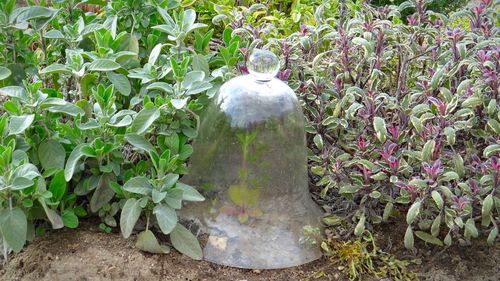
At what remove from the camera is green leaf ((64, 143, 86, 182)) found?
238 cm

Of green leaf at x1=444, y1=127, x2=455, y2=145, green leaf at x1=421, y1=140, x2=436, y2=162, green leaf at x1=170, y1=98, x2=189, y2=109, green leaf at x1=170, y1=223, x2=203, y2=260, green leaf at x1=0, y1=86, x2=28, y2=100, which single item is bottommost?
green leaf at x1=170, y1=223, x2=203, y2=260

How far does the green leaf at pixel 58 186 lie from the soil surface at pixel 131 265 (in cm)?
19

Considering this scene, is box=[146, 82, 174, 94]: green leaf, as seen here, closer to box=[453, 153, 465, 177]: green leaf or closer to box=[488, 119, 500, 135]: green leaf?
box=[453, 153, 465, 177]: green leaf

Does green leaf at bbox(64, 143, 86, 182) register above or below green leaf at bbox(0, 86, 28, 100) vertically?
below

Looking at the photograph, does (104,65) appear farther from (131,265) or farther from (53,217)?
(131,265)

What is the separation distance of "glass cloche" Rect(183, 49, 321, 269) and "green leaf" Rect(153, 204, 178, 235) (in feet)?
0.80

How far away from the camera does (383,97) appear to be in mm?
2859

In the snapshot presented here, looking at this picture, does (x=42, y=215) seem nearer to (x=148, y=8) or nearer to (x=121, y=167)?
(x=121, y=167)

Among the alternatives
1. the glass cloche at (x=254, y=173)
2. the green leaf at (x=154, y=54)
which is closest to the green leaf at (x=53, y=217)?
the glass cloche at (x=254, y=173)

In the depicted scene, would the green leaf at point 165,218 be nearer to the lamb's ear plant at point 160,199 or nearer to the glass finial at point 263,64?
the lamb's ear plant at point 160,199

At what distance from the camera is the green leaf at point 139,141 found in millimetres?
2451

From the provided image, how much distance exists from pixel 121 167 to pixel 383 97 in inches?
43.3

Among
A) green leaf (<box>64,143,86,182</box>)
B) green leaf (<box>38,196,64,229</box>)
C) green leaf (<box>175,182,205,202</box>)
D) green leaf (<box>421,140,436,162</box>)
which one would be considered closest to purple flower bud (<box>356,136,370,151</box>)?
green leaf (<box>421,140,436,162</box>)

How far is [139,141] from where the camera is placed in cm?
248
